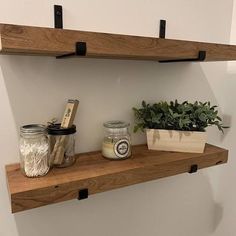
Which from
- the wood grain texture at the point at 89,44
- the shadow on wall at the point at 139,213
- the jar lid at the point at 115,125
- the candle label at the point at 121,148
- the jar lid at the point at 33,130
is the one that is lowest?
the shadow on wall at the point at 139,213

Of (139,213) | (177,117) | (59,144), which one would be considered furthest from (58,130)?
(139,213)

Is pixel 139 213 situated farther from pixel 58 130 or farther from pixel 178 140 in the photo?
pixel 58 130

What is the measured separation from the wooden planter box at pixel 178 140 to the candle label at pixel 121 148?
0.13 m

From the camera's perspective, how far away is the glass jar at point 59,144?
0.73 metres

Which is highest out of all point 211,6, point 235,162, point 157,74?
point 211,6

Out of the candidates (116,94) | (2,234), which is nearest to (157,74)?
(116,94)

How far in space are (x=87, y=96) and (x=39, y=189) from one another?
1.20 ft

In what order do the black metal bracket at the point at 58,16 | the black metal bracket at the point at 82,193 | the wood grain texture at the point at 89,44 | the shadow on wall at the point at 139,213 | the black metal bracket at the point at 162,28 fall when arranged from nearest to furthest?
the wood grain texture at the point at 89,44
the black metal bracket at the point at 82,193
the black metal bracket at the point at 58,16
the shadow on wall at the point at 139,213
the black metal bracket at the point at 162,28

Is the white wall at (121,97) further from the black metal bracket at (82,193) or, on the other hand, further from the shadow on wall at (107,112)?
the black metal bracket at (82,193)

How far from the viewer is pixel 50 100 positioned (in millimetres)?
799

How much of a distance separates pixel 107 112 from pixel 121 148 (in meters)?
0.16

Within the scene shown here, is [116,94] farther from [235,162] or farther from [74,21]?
[235,162]

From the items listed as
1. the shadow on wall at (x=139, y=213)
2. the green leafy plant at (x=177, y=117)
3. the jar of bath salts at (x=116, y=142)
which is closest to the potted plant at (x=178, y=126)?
the green leafy plant at (x=177, y=117)

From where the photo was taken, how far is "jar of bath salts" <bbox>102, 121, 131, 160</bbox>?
0.81 metres
